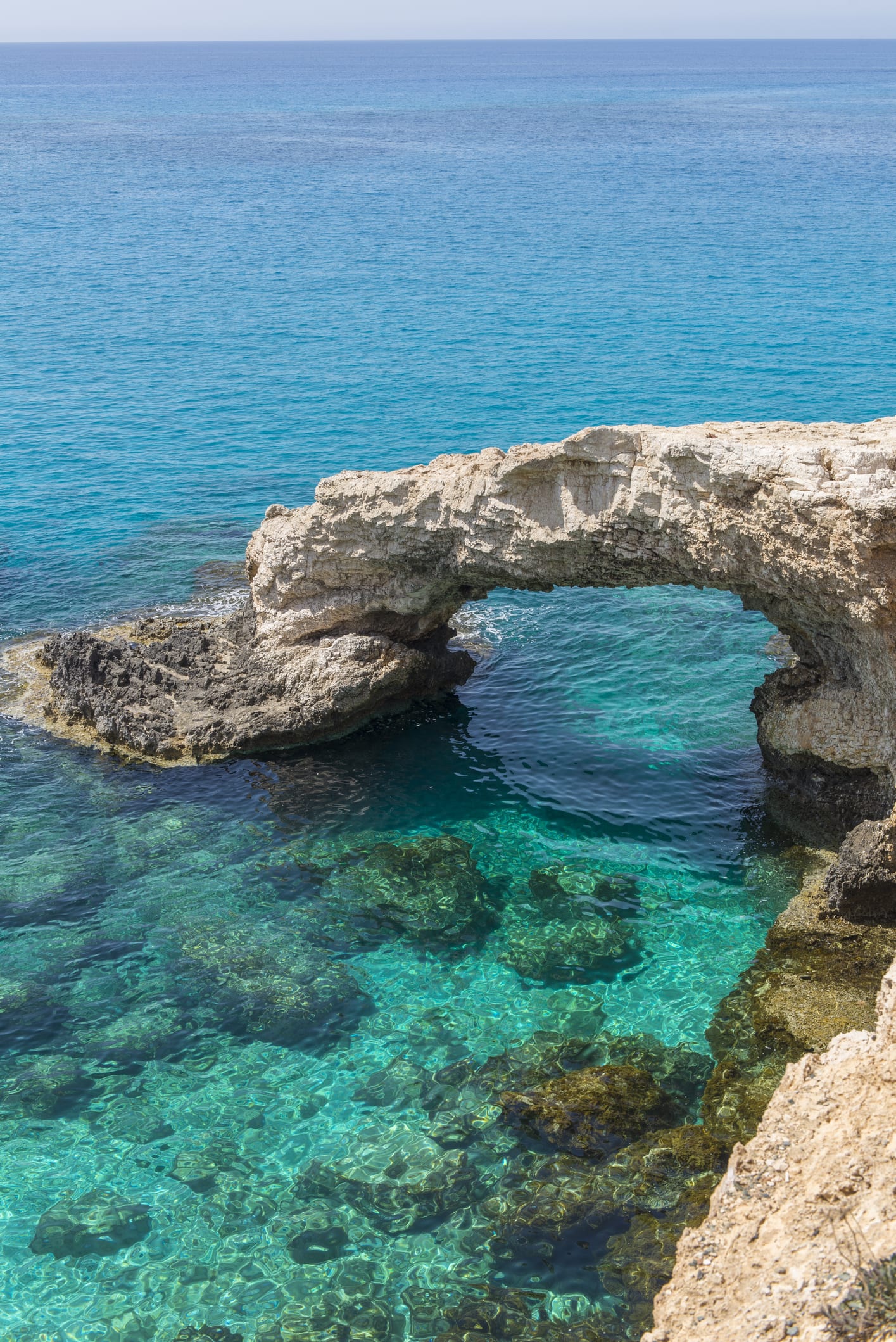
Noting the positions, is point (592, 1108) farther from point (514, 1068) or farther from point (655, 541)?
point (655, 541)

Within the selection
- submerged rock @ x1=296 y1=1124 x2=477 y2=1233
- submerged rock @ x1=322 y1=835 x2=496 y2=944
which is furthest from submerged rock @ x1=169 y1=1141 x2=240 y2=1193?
submerged rock @ x1=322 y1=835 x2=496 y2=944

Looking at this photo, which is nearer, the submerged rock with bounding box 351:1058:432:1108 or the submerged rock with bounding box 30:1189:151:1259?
the submerged rock with bounding box 30:1189:151:1259

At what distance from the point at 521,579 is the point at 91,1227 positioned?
13.7 m

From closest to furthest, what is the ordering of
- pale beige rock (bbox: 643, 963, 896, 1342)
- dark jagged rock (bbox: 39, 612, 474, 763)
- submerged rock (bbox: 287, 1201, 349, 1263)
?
1. pale beige rock (bbox: 643, 963, 896, 1342)
2. submerged rock (bbox: 287, 1201, 349, 1263)
3. dark jagged rock (bbox: 39, 612, 474, 763)

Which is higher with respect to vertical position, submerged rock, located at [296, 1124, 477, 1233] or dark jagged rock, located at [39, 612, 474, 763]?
dark jagged rock, located at [39, 612, 474, 763]

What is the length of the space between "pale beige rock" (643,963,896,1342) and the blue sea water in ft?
8.78

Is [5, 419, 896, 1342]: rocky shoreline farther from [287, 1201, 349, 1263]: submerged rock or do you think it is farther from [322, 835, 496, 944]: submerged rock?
[287, 1201, 349, 1263]: submerged rock

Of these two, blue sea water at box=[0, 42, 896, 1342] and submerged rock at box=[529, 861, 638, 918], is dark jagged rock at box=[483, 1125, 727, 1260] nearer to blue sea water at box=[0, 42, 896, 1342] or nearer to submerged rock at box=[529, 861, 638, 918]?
blue sea water at box=[0, 42, 896, 1342]

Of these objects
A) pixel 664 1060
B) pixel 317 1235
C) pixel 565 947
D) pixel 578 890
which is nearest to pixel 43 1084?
pixel 317 1235

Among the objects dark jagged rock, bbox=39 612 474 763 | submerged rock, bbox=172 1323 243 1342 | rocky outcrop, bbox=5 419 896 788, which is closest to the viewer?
submerged rock, bbox=172 1323 243 1342

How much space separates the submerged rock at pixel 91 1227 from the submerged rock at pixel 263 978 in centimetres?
333

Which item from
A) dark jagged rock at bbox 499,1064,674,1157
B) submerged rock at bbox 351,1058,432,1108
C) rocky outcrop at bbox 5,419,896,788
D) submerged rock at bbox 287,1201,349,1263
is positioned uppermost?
rocky outcrop at bbox 5,419,896,788

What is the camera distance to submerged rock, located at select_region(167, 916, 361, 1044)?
17641 mm

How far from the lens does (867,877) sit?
1833cm
